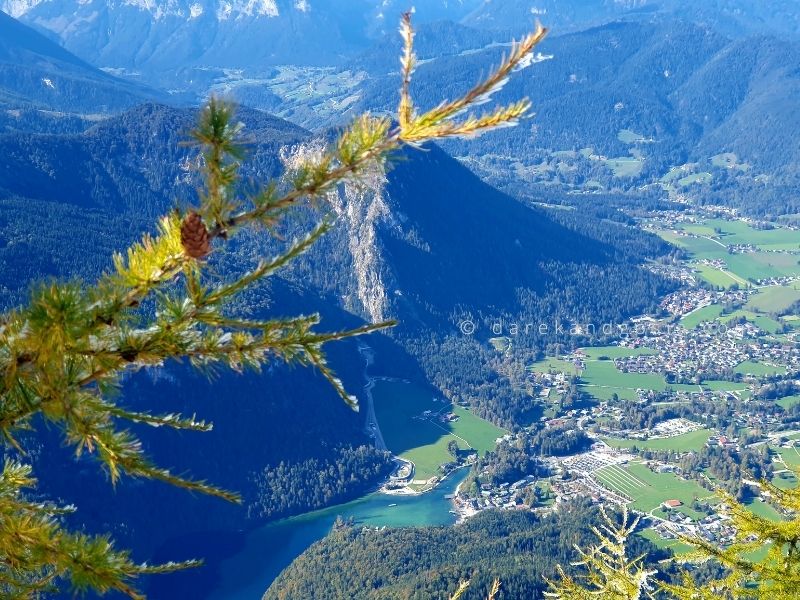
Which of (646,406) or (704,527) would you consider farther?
(646,406)

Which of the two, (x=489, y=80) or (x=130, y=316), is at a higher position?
(x=489, y=80)

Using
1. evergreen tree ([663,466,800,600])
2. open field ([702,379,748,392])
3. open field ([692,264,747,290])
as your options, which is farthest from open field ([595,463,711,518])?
open field ([692,264,747,290])

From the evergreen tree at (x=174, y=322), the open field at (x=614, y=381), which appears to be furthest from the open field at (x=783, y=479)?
the evergreen tree at (x=174, y=322)

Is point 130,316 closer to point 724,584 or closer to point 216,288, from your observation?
point 216,288

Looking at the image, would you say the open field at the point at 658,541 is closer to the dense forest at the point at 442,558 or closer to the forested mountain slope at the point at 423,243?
the dense forest at the point at 442,558

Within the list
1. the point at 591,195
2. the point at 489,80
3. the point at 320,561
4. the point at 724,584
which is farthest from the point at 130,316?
the point at 591,195

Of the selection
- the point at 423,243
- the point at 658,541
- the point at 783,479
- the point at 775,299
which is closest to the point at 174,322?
the point at 658,541
